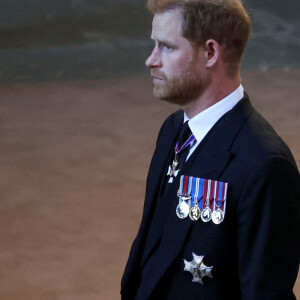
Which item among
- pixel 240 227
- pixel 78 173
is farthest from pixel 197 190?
pixel 78 173

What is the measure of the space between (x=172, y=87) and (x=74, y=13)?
5841 mm

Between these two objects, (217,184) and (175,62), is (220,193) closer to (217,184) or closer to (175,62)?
(217,184)

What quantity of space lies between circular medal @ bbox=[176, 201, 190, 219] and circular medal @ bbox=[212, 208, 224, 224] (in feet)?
0.27

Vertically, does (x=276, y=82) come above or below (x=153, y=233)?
below

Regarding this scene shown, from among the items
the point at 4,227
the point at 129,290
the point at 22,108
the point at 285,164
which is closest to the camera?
the point at 285,164

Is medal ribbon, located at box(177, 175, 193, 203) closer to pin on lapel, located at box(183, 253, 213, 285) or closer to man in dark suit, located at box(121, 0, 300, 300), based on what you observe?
man in dark suit, located at box(121, 0, 300, 300)

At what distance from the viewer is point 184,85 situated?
191 cm

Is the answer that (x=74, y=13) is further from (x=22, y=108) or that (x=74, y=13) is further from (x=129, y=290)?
(x=129, y=290)

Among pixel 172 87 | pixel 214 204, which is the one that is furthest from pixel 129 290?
pixel 172 87

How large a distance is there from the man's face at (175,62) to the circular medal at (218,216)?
0.96ft

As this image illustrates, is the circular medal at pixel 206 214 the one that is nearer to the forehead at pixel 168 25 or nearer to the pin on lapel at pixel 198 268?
the pin on lapel at pixel 198 268

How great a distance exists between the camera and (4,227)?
4277mm

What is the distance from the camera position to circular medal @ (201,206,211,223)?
187 centimetres

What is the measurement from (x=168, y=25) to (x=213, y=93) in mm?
200
